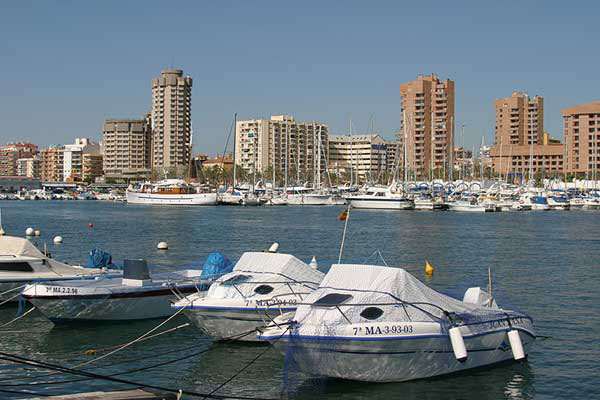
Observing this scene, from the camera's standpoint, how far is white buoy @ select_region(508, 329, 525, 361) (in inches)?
823

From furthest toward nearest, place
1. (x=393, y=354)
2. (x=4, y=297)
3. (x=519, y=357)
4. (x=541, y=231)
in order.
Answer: (x=541, y=231)
(x=4, y=297)
(x=519, y=357)
(x=393, y=354)

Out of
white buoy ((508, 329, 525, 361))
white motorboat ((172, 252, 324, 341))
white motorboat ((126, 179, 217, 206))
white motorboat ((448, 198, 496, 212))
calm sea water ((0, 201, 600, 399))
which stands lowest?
calm sea water ((0, 201, 600, 399))

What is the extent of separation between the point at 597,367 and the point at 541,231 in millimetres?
64116

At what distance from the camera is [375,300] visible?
19625mm

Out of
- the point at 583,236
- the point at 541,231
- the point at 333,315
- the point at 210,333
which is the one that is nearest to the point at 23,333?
the point at 210,333

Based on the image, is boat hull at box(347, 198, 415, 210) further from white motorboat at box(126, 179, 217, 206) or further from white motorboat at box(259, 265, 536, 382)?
white motorboat at box(259, 265, 536, 382)

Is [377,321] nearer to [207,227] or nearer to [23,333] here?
[23,333]

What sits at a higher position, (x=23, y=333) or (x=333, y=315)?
(x=333, y=315)

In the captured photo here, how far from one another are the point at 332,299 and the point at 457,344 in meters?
3.20

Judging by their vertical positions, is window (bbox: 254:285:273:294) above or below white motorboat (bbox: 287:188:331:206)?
below

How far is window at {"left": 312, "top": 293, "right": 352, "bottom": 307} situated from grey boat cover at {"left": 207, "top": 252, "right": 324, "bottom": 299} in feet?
Result: 13.6

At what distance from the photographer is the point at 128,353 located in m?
23.3

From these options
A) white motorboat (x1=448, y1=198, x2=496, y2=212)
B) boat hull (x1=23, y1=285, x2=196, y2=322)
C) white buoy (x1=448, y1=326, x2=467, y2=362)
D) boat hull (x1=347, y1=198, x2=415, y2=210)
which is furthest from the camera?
boat hull (x1=347, y1=198, x2=415, y2=210)

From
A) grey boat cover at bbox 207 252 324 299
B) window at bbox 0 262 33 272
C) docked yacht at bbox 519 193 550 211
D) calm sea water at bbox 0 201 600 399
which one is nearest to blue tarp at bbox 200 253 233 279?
calm sea water at bbox 0 201 600 399
